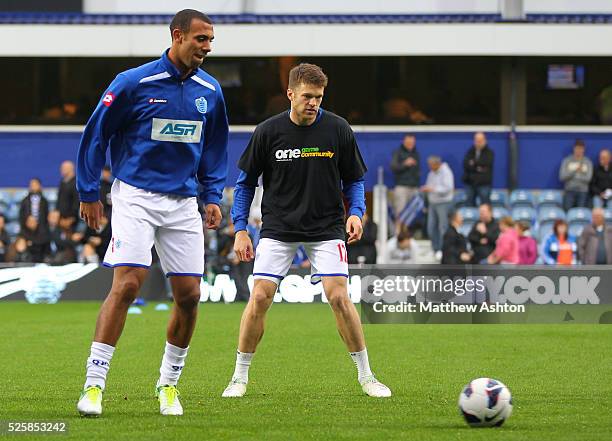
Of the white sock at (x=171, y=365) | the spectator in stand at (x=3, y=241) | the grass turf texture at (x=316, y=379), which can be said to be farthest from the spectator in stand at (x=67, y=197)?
the white sock at (x=171, y=365)

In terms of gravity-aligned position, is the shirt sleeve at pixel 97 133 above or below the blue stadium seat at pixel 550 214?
above

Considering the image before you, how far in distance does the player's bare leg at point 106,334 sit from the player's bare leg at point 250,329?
1.60 metres

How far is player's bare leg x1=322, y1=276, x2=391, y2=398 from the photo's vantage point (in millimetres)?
9141

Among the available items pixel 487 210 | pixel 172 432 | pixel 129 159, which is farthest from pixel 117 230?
pixel 487 210

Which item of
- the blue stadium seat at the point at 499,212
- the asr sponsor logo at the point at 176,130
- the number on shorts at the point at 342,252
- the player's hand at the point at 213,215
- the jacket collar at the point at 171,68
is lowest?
the blue stadium seat at the point at 499,212

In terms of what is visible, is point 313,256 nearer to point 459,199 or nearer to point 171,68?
point 171,68

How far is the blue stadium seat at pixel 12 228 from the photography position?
24.4 metres

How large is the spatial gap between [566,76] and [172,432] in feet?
69.9

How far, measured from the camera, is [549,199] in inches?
997

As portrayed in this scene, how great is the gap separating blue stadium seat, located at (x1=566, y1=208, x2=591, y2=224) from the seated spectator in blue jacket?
156 centimetres

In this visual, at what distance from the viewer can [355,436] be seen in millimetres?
6961

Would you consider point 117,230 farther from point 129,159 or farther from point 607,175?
point 607,175

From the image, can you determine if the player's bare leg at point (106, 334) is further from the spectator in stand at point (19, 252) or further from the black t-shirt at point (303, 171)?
the spectator in stand at point (19, 252)

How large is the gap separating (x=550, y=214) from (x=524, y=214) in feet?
1.54
